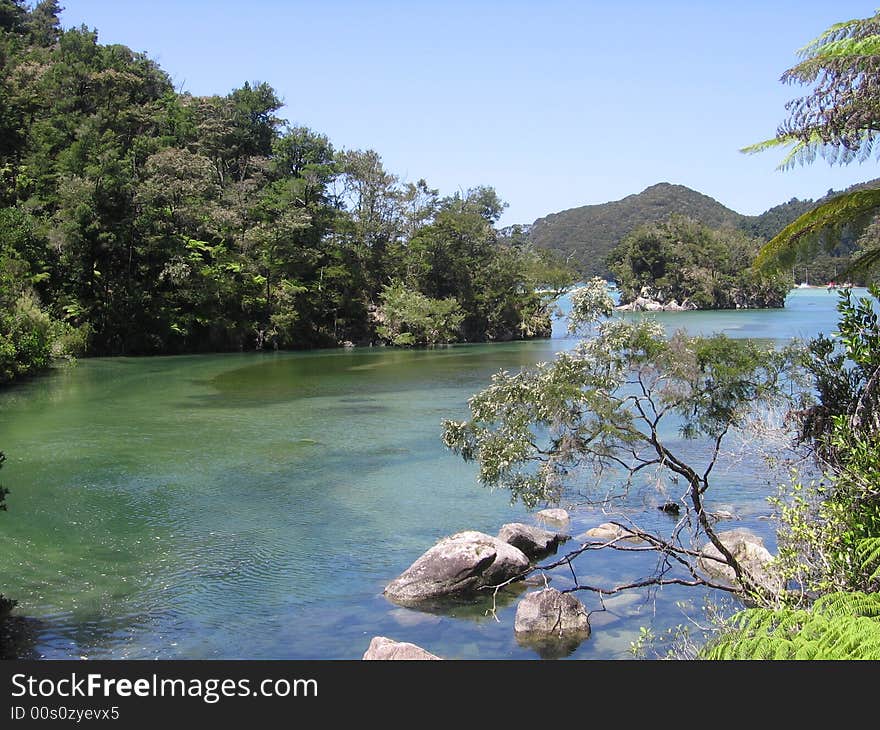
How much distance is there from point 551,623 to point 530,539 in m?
3.27

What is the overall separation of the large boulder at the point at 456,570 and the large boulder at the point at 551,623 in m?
1.18

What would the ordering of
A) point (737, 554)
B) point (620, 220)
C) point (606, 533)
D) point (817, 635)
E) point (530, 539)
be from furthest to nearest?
point (620, 220)
point (606, 533)
point (530, 539)
point (737, 554)
point (817, 635)

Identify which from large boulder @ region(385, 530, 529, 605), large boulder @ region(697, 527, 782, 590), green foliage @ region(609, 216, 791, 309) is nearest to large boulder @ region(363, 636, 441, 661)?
large boulder @ region(385, 530, 529, 605)

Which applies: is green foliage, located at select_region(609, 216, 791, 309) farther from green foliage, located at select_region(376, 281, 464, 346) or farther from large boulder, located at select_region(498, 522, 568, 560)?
large boulder, located at select_region(498, 522, 568, 560)

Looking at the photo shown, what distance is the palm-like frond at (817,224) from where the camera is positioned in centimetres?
1099

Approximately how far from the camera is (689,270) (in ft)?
372

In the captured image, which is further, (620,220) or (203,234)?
(620,220)

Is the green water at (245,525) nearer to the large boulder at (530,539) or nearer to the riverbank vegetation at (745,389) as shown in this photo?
the large boulder at (530,539)

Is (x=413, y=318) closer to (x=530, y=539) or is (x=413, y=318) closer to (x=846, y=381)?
(x=530, y=539)

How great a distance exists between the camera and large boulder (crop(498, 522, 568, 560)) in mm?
14320

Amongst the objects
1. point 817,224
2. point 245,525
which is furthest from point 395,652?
point 817,224
